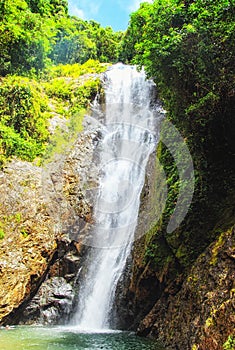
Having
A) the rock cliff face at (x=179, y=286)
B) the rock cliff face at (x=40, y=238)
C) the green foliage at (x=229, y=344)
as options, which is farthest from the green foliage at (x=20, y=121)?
the green foliage at (x=229, y=344)

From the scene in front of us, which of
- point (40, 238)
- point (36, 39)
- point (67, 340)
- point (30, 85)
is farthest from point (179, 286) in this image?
point (36, 39)

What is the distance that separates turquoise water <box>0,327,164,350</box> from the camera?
718 cm

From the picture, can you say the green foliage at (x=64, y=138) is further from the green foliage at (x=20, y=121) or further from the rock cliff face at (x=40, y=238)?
the rock cliff face at (x=40, y=238)

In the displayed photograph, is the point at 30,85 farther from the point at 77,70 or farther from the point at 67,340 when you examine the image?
the point at 67,340

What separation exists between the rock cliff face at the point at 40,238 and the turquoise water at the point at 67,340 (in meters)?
1.41

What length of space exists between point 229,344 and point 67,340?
4664 mm

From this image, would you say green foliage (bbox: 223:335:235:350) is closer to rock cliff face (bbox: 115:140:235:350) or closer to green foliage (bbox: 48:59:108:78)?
rock cliff face (bbox: 115:140:235:350)

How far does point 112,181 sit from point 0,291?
725cm

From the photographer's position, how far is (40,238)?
38.6ft

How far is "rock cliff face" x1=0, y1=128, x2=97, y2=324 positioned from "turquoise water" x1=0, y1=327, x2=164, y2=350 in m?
1.41

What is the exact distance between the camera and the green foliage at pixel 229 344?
457 cm

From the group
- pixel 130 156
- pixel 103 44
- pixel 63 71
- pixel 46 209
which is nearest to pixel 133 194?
pixel 130 156

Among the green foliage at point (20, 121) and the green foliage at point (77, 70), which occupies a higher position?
the green foliage at point (77, 70)

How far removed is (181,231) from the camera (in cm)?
829
